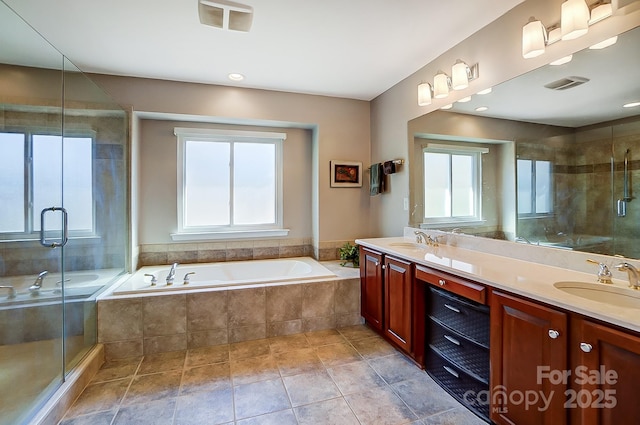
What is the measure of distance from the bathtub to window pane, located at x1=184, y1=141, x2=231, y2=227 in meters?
0.56

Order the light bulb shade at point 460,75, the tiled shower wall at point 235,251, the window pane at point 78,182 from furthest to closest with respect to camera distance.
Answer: the tiled shower wall at point 235,251, the light bulb shade at point 460,75, the window pane at point 78,182

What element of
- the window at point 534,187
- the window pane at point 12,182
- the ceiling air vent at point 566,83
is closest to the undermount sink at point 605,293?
the window at point 534,187

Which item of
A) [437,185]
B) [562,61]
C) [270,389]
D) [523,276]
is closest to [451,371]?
[523,276]

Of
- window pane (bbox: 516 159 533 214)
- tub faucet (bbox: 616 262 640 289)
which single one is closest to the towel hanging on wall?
window pane (bbox: 516 159 533 214)

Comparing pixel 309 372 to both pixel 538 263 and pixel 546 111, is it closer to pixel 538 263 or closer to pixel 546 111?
pixel 538 263

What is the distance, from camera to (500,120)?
205 centimetres

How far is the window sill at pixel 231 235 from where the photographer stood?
329 cm

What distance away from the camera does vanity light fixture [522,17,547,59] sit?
63.9 inches

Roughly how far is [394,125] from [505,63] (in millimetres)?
1291

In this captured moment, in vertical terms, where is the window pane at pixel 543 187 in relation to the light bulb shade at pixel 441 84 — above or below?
below

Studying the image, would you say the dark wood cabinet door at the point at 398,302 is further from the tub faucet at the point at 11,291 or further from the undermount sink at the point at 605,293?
the tub faucet at the point at 11,291

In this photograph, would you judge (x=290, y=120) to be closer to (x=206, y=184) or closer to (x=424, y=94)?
(x=206, y=184)

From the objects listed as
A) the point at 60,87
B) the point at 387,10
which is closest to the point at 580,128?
the point at 387,10

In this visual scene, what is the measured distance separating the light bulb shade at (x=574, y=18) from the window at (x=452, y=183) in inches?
33.2
